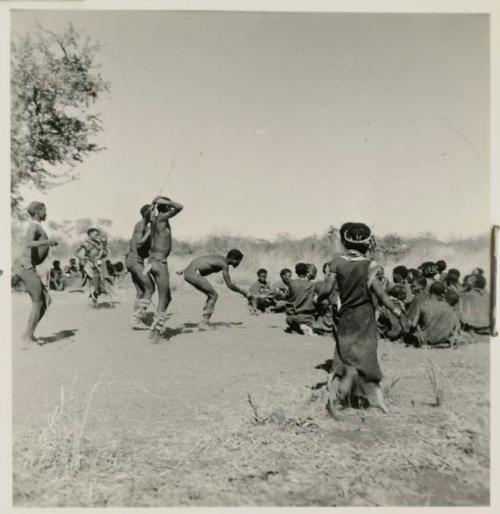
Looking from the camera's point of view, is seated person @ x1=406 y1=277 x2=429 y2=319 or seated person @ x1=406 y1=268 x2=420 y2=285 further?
seated person @ x1=406 y1=268 x2=420 y2=285

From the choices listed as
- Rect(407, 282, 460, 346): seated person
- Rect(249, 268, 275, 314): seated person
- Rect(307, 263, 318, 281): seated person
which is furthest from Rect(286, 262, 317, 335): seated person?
Rect(407, 282, 460, 346): seated person

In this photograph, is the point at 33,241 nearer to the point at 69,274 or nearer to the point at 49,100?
the point at 49,100

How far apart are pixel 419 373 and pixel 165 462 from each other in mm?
3071

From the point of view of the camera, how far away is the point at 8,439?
5066mm

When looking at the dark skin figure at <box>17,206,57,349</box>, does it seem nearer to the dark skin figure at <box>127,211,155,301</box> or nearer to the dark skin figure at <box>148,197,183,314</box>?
the dark skin figure at <box>148,197,183,314</box>

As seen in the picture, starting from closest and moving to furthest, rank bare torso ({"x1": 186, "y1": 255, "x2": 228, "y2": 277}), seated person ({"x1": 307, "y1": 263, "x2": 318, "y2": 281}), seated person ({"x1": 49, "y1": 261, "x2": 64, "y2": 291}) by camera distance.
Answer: bare torso ({"x1": 186, "y1": 255, "x2": 228, "y2": 277}), seated person ({"x1": 307, "y1": 263, "x2": 318, "y2": 281}), seated person ({"x1": 49, "y1": 261, "x2": 64, "y2": 291})

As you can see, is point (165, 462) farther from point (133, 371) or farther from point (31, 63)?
point (31, 63)

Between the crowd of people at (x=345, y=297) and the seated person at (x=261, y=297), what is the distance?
0.06 feet

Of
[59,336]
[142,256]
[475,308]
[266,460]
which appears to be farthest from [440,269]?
[59,336]

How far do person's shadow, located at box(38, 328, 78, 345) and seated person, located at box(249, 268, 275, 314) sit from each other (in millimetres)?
3185

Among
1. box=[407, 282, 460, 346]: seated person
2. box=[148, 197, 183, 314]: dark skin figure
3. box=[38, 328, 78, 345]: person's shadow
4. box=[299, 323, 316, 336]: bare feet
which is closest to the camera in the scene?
box=[38, 328, 78, 345]: person's shadow

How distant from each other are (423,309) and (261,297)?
320 cm

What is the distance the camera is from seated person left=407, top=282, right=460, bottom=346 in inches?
300

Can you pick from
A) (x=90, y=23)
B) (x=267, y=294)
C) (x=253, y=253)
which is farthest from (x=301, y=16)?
(x=253, y=253)
